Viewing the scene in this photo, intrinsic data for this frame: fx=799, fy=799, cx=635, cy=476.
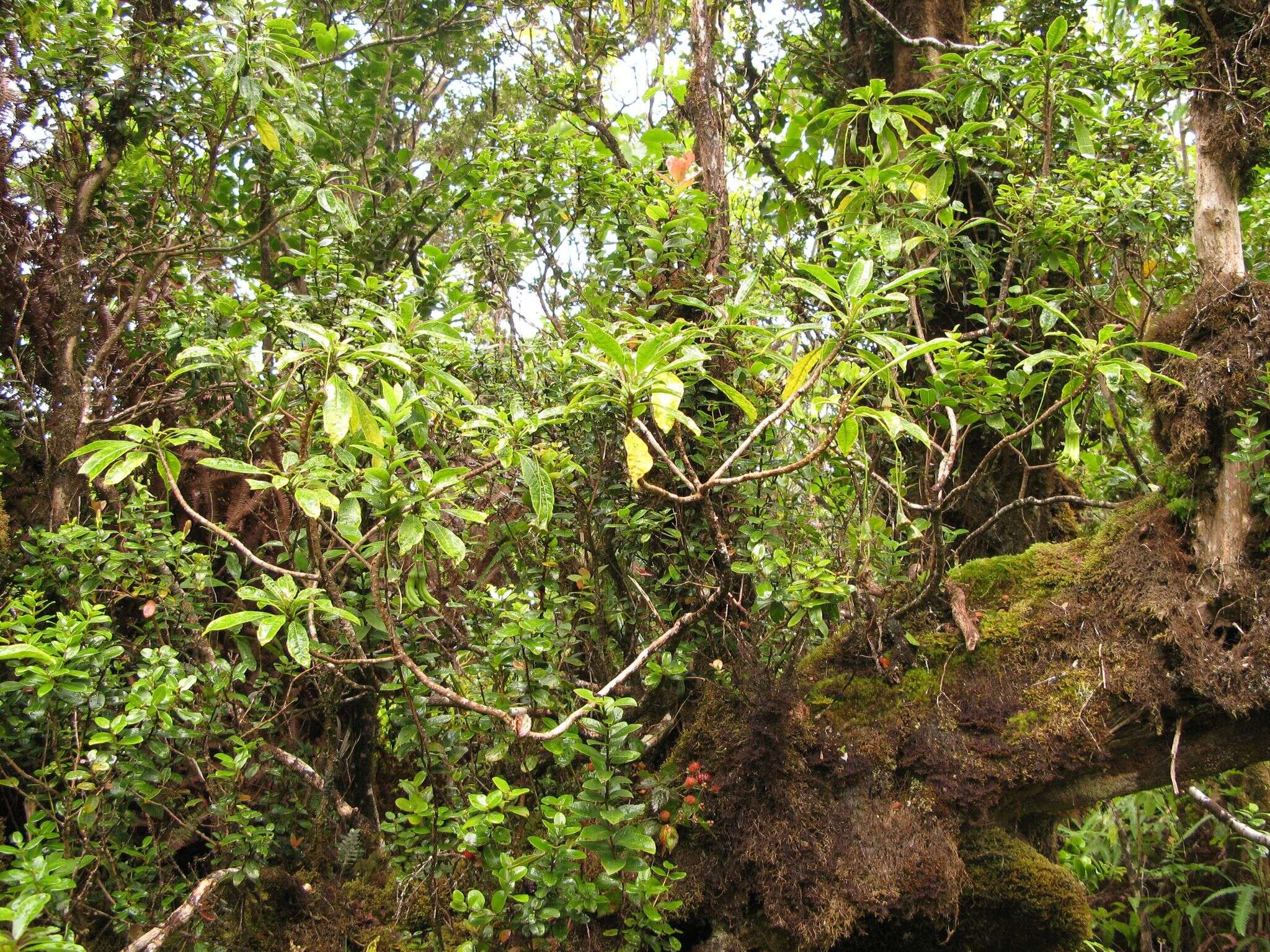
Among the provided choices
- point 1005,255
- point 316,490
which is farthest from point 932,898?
point 1005,255

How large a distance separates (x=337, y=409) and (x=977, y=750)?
2.09 meters

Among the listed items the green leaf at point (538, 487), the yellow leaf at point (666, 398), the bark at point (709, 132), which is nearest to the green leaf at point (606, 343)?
the yellow leaf at point (666, 398)

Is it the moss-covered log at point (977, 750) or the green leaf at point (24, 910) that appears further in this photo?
the moss-covered log at point (977, 750)

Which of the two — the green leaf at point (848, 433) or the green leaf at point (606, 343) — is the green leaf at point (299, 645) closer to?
the green leaf at point (606, 343)

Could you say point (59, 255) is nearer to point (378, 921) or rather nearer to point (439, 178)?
point (439, 178)

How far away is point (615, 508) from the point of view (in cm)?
278

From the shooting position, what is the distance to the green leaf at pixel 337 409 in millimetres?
1626

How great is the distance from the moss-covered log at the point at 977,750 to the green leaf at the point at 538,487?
1.00m

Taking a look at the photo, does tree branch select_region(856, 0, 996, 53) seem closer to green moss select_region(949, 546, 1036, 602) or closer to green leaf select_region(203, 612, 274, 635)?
green moss select_region(949, 546, 1036, 602)

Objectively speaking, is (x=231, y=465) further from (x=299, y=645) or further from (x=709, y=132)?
(x=709, y=132)

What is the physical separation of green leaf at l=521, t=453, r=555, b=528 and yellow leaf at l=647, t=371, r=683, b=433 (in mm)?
326

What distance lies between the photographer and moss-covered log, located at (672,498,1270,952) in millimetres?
2277

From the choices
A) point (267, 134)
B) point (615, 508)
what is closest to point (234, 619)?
point (615, 508)

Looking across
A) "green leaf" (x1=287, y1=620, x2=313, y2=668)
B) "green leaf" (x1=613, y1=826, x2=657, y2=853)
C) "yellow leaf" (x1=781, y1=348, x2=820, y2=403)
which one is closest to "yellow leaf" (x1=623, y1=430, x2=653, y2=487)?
"yellow leaf" (x1=781, y1=348, x2=820, y2=403)
